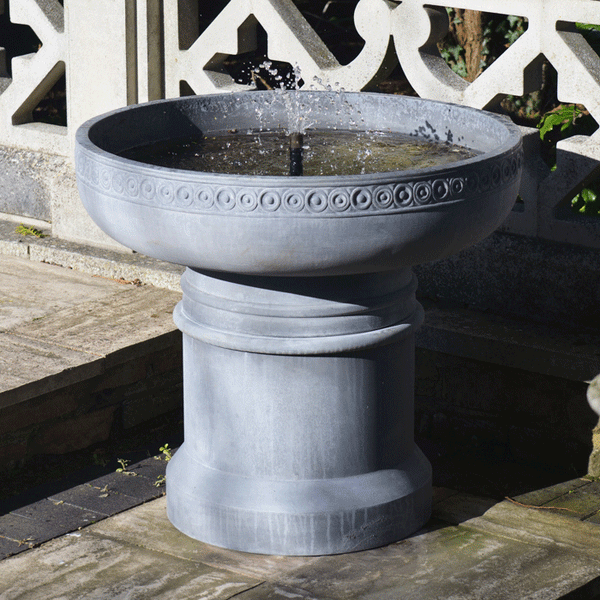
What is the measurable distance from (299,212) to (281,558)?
3.45 feet

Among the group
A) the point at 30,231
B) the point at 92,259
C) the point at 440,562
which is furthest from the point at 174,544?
the point at 30,231

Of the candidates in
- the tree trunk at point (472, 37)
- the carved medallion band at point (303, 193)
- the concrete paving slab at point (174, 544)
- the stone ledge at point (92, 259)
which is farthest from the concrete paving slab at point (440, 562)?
the tree trunk at point (472, 37)

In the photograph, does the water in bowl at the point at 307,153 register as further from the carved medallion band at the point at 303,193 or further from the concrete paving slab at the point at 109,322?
the concrete paving slab at the point at 109,322

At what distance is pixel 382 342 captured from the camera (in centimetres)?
338

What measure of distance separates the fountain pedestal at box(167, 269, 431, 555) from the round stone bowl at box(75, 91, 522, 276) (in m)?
0.20

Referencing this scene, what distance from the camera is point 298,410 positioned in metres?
3.39

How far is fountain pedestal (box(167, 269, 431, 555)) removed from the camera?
3316mm

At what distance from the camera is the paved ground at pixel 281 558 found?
10.8 ft

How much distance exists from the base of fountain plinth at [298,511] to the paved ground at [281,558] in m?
0.04

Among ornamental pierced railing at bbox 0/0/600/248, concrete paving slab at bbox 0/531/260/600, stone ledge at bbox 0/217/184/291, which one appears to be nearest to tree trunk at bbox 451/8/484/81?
ornamental pierced railing at bbox 0/0/600/248

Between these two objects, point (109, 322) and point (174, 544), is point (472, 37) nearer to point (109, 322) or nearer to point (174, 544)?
point (109, 322)

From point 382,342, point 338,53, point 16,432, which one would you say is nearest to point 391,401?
point 382,342

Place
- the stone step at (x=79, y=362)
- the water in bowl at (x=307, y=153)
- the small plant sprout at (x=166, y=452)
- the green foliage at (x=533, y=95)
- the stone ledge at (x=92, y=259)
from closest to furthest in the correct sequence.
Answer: the water in bowl at (x=307, y=153), the stone step at (x=79, y=362), the small plant sprout at (x=166, y=452), the stone ledge at (x=92, y=259), the green foliage at (x=533, y=95)

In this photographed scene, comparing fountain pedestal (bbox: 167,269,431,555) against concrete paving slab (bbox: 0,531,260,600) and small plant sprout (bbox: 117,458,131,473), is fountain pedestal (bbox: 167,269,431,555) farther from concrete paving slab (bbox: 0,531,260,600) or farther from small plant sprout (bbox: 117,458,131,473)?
small plant sprout (bbox: 117,458,131,473)
